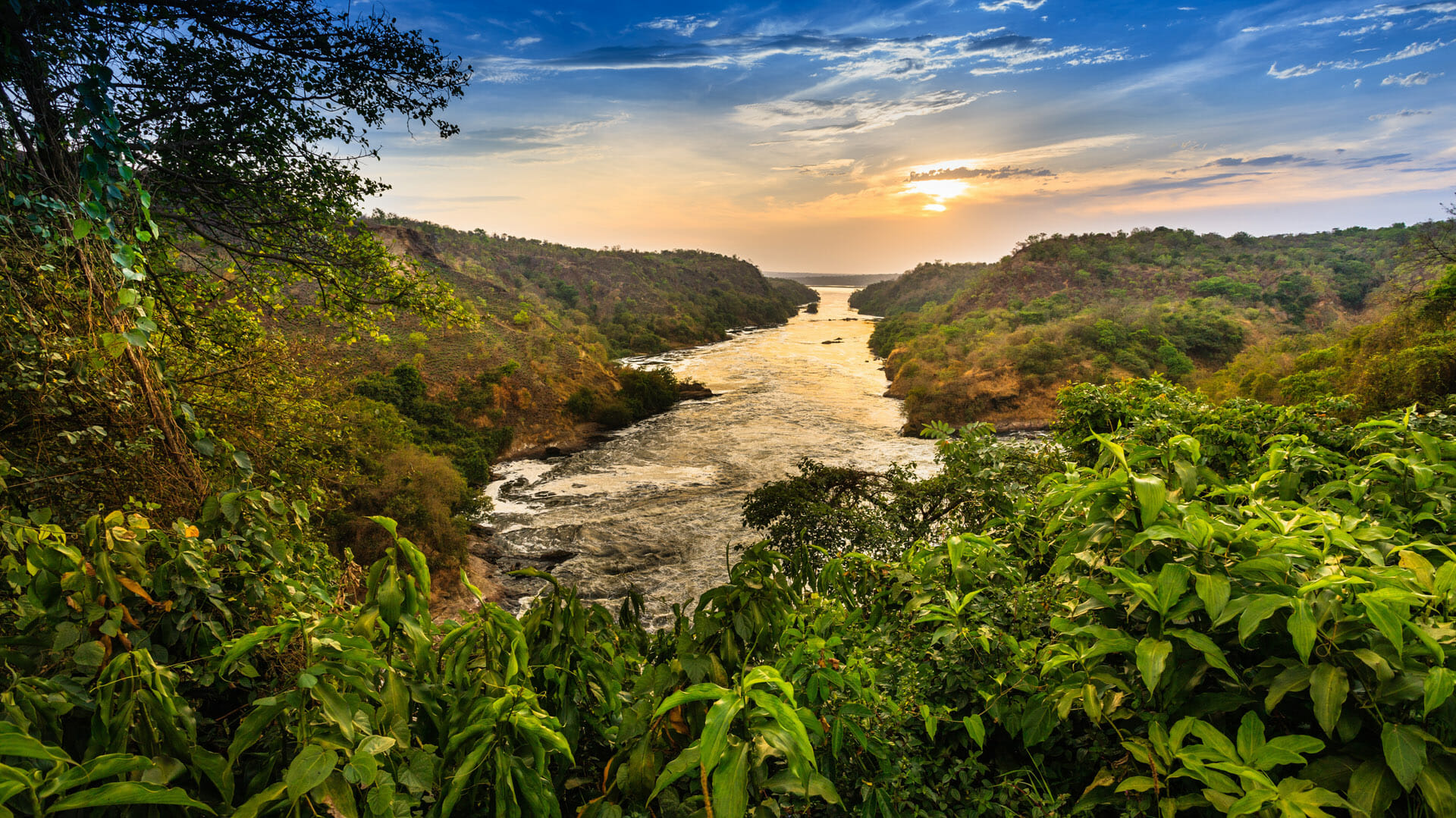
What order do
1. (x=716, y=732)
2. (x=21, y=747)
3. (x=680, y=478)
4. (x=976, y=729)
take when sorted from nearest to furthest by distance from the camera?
(x=21, y=747) → (x=716, y=732) → (x=976, y=729) → (x=680, y=478)

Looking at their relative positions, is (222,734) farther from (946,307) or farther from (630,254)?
(630,254)

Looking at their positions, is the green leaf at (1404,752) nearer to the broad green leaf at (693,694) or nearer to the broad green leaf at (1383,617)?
the broad green leaf at (1383,617)

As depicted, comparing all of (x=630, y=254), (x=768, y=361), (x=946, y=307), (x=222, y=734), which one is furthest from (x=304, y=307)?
Answer: (x=630, y=254)

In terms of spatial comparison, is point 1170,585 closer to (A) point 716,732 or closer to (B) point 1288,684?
(B) point 1288,684

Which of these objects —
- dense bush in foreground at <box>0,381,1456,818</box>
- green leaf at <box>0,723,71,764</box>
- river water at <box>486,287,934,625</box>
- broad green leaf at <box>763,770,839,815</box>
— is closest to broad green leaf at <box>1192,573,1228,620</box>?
dense bush in foreground at <box>0,381,1456,818</box>

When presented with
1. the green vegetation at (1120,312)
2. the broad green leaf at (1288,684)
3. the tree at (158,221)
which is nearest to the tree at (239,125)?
the tree at (158,221)

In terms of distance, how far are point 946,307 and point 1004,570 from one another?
54.1 metres

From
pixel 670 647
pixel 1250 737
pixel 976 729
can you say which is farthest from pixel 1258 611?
pixel 670 647

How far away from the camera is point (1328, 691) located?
3.70ft

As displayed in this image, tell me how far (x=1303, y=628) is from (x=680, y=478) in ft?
59.2

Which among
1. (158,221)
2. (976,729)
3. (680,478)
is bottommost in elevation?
(680,478)

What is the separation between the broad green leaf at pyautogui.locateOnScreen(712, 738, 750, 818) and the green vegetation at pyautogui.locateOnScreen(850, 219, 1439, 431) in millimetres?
18581

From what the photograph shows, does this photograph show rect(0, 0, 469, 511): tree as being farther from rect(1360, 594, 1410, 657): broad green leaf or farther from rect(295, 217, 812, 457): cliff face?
rect(1360, 594, 1410, 657): broad green leaf

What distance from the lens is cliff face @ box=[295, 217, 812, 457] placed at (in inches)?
899
